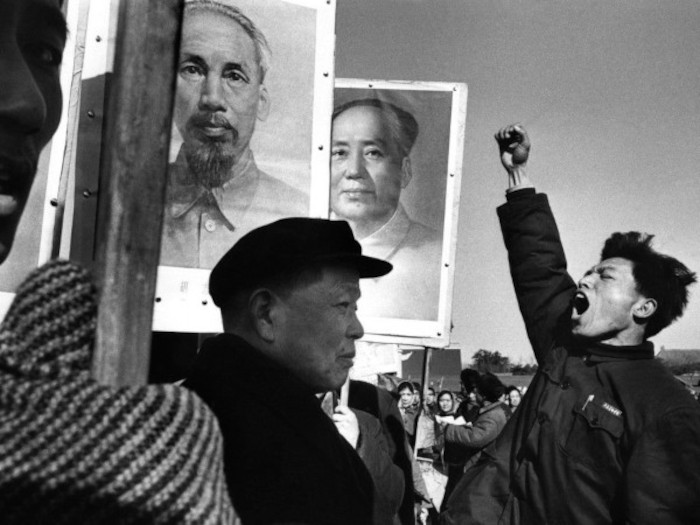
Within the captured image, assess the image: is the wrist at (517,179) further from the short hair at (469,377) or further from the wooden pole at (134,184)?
the short hair at (469,377)

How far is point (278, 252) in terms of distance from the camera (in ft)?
6.57

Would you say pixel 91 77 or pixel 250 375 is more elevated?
pixel 91 77

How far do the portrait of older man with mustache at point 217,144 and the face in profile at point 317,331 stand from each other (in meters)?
0.36

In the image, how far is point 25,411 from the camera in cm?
77

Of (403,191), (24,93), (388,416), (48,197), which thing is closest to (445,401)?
(388,416)

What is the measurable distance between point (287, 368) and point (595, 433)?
1270 millimetres

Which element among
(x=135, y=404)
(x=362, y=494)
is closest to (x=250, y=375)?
(x=362, y=494)

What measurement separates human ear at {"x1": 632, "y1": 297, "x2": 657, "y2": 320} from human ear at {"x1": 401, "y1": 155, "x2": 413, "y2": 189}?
115 cm

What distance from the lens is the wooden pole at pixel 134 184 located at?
1049 millimetres

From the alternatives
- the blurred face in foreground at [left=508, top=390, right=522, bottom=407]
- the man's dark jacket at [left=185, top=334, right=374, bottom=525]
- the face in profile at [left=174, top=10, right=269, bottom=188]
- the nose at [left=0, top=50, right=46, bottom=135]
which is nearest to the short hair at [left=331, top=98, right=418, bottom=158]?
the face in profile at [left=174, top=10, right=269, bottom=188]

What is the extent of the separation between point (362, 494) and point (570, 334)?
1606mm

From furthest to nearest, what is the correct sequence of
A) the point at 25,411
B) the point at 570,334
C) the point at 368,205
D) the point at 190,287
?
1. the point at 368,205
2. the point at 570,334
3. the point at 190,287
4. the point at 25,411

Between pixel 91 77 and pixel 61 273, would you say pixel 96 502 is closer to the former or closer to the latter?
pixel 61 273

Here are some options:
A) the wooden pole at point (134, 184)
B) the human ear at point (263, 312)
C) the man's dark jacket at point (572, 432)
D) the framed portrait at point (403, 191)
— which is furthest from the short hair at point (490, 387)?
the wooden pole at point (134, 184)
